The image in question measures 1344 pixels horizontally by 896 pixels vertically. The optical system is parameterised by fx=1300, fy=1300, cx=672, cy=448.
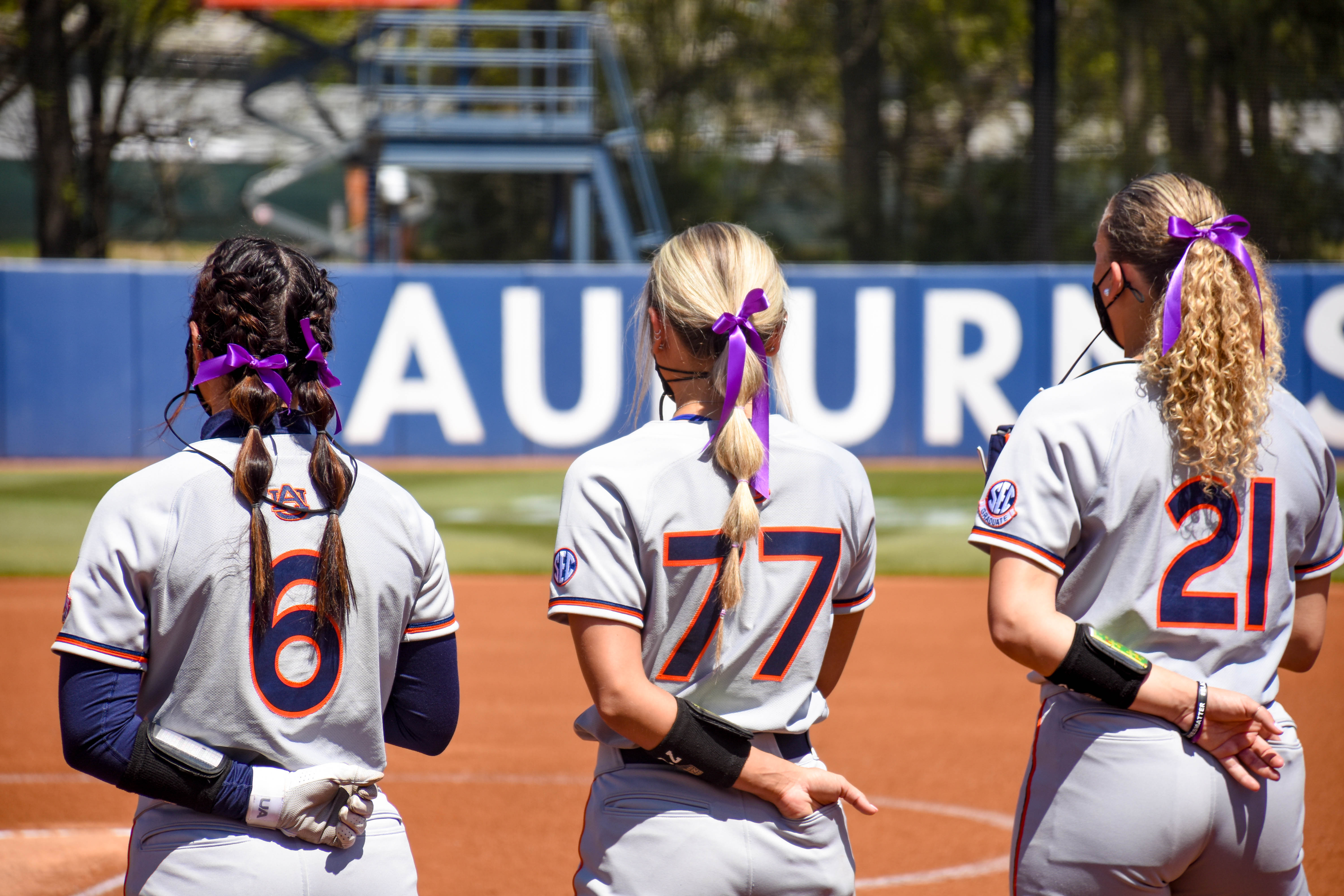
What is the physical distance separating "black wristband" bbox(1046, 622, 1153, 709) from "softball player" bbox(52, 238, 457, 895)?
1002 mm

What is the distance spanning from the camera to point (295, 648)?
1979 millimetres

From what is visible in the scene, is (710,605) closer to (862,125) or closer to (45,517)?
(45,517)

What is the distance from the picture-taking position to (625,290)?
1537 centimetres

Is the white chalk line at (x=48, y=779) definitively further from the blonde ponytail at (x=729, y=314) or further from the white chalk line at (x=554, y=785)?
the blonde ponytail at (x=729, y=314)

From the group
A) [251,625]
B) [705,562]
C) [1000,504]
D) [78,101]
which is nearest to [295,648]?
[251,625]

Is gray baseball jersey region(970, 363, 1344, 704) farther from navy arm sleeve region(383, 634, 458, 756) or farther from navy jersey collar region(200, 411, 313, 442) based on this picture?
navy jersey collar region(200, 411, 313, 442)

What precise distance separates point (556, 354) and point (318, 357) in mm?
13199

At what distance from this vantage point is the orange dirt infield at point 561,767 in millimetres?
4512

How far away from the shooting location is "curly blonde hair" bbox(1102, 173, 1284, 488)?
83.3 inches

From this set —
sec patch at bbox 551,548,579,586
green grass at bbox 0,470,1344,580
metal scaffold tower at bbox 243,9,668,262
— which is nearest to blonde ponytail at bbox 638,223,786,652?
sec patch at bbox 551,548,579,586

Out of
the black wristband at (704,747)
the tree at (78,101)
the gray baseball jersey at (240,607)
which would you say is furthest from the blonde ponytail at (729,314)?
the tree at (78,101)

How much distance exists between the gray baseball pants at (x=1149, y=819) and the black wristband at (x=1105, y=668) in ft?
0.22

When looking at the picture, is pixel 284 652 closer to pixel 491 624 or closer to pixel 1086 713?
pixel 1086 713

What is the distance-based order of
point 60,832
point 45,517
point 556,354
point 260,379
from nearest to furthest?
point 260,379 < point 60,832 < point 45,517 < point 556,354
